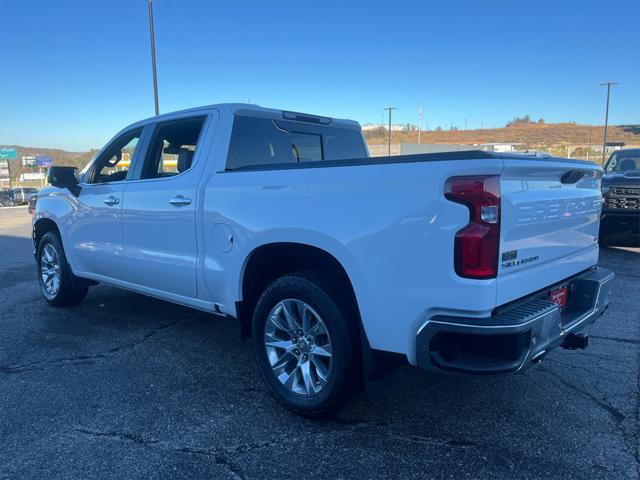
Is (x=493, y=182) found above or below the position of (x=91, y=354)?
above

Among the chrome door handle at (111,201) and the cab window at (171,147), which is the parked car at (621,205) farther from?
the chrome door handle at (111,201)

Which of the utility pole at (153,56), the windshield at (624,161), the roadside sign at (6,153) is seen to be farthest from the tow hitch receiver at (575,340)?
the roadside sign at (6,153)

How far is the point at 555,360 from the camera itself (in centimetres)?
422

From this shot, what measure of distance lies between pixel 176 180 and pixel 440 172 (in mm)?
2329

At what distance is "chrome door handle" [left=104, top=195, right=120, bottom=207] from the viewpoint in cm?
467

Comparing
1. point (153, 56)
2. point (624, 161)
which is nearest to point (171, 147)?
point (624, 161)

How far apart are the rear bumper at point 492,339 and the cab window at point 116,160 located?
3.45m

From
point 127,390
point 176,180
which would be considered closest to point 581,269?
point 176,180

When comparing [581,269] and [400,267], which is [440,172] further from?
[581,269]

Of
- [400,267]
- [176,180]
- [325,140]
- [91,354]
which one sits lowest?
[91,354]

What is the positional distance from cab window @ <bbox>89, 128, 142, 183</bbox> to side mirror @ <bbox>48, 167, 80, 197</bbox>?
160mm

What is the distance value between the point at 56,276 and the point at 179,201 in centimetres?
282

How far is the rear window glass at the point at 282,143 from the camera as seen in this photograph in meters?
3.99

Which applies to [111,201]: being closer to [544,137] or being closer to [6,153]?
Answer: [6,153]
